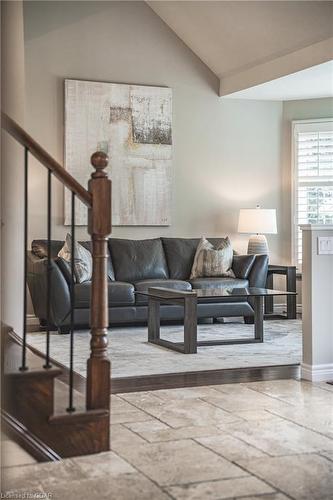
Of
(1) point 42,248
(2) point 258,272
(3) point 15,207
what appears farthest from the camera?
(2) point 258,272

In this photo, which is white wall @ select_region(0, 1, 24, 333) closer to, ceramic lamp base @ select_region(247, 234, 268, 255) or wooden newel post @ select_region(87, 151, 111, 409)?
wooden newel post @ select_region(87, 151, 111, 409)

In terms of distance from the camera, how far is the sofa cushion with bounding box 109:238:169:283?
7742mm

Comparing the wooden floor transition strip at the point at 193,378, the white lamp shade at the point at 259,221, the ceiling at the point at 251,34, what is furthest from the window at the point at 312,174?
the wooden floor transition strip at the point at 193,378

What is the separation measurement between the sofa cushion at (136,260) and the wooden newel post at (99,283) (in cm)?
440

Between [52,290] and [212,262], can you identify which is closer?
[52,290]

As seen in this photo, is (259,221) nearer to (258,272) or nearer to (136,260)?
(258,272)

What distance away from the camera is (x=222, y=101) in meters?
8.70

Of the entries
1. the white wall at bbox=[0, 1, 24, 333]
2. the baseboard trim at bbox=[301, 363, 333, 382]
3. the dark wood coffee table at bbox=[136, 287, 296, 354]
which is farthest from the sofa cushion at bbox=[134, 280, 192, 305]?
the white wall at bbox=[0, 1, 24, 333]

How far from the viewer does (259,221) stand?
823 centimetres

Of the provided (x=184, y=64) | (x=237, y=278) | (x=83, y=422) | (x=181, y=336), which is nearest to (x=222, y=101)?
(x=184, y=64)

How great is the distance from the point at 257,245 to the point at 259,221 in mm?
268

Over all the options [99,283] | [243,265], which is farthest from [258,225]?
[99,283]

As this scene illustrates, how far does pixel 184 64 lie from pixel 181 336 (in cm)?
333

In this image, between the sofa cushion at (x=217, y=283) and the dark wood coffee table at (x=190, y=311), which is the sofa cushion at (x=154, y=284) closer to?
the sofa cushion at (x=217, y=283)
